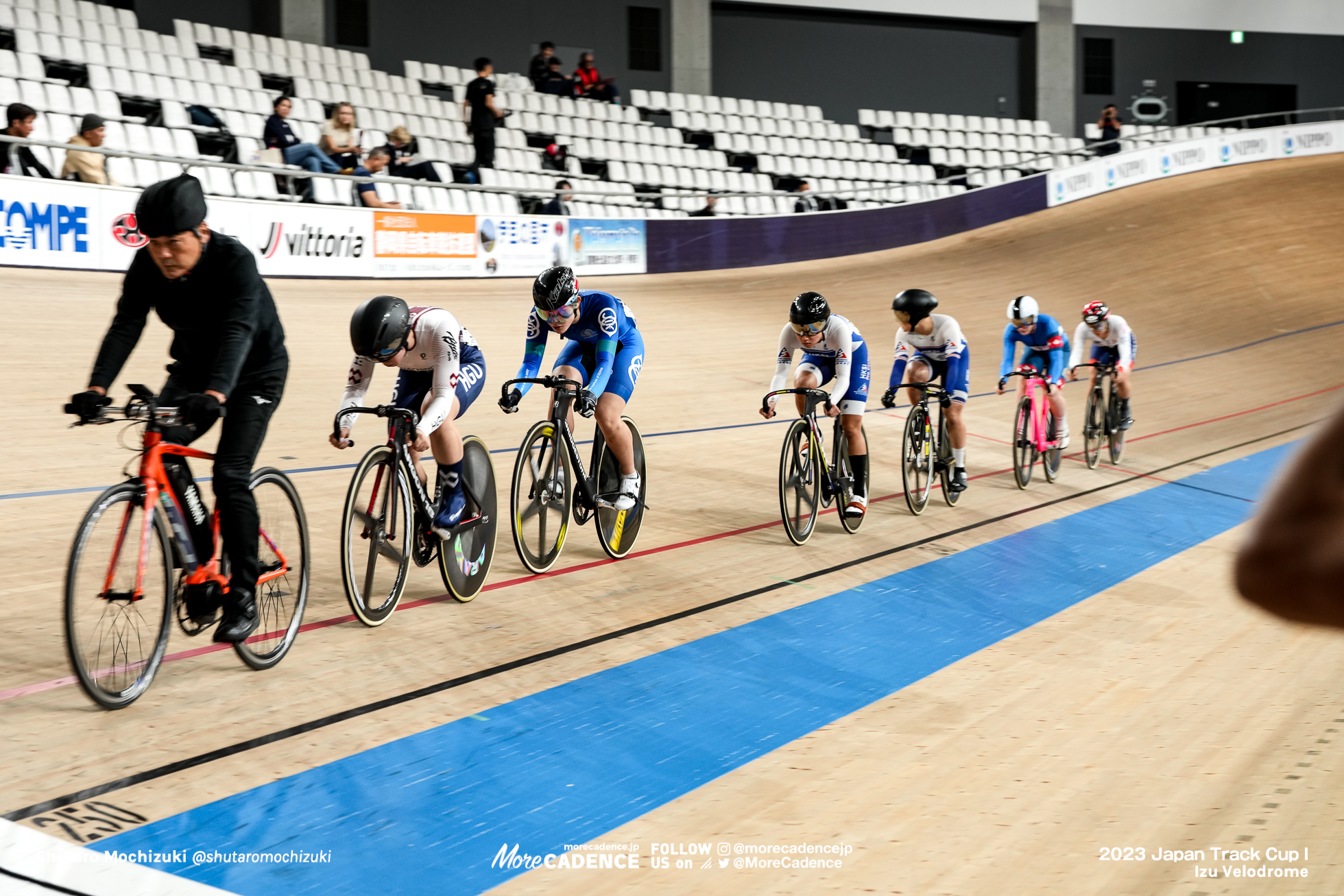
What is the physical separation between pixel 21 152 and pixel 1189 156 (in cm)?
2150

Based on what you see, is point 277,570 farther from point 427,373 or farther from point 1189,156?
point 1189,156

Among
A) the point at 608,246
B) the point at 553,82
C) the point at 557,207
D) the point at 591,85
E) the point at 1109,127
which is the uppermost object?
the point at 1109,127

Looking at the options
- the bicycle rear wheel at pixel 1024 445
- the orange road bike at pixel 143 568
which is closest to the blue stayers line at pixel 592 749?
the orange road bike at pixel 143 568

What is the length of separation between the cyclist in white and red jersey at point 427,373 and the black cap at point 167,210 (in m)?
0.76

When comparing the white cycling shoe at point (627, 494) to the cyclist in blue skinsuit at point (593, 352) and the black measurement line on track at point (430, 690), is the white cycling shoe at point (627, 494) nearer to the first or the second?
the cyclist in blue skinsuit at point (593, 352)

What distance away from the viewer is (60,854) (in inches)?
86.1

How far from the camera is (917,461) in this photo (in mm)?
6379

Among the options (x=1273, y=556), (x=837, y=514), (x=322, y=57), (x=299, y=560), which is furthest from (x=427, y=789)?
(x=322, y=57)

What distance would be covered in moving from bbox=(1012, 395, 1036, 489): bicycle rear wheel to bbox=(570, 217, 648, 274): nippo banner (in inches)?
266

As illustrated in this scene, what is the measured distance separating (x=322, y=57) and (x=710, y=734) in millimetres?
15200

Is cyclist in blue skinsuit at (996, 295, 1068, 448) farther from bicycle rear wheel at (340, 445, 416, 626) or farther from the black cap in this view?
the black cap

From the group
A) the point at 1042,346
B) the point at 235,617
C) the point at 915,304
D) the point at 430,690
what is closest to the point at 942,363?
the point at 915,304

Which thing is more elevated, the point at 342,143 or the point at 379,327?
the point at 342,143

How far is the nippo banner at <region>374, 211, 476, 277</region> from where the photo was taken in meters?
11.1
